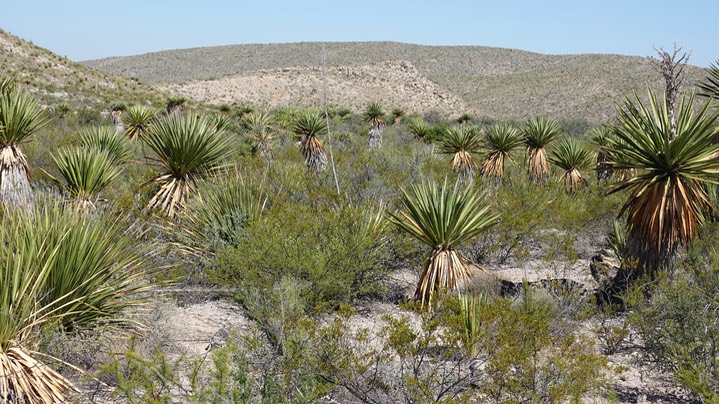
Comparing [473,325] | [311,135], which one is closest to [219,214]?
[473,325]

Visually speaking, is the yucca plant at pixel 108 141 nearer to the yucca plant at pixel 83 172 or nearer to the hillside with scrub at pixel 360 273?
the hillside with scrub at pixel 360 273

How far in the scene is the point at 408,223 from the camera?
8344mm

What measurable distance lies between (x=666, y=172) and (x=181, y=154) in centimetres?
754

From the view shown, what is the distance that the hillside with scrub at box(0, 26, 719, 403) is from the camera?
499 centimetres

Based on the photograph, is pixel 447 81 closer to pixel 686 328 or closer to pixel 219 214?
pixel 219 214

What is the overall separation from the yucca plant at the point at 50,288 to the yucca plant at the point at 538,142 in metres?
12.4

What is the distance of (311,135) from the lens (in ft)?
56.3

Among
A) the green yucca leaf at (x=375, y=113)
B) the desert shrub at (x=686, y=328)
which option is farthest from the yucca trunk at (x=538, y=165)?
the green yucca leaf at (x=375, y=113)

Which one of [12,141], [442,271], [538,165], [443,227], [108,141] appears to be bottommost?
[442,271]

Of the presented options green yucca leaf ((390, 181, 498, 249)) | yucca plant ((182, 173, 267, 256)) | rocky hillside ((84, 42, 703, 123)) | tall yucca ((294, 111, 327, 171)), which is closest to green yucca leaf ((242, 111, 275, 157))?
tall yucca ((294, 111, 327, 171))

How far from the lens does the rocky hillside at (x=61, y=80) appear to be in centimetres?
4031

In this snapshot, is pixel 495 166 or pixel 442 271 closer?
pixel 442 271

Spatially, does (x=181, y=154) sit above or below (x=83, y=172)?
above

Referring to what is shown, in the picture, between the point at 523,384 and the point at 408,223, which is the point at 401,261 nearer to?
the point at 408,223
